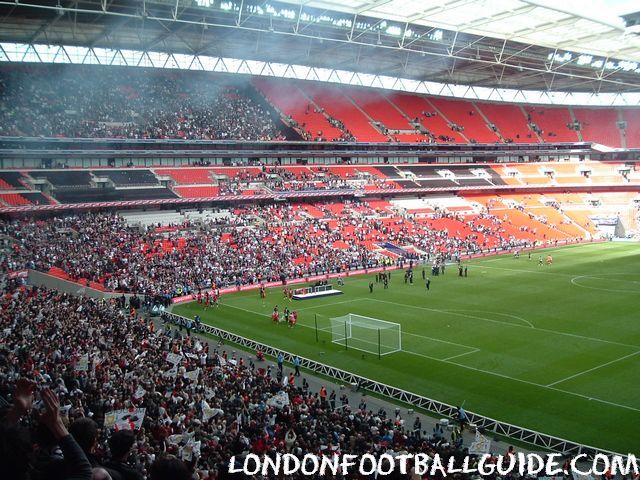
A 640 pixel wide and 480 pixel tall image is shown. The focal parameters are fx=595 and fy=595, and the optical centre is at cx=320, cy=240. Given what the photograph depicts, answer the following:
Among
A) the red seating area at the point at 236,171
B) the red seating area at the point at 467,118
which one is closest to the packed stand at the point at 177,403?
the red seating area at the point at 236,171

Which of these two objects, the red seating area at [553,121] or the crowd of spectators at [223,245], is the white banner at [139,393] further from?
the red seating area at [553,121]

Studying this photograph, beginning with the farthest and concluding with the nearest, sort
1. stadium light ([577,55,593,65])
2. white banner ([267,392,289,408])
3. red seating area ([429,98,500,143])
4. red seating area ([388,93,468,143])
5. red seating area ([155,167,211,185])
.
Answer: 1. red seating area ([429,98,500,143])
2. red seating area ([388,93,468,143])
3. stadium light ([577,55,593,65])
4. red seating area ([155,167,211,185])
5. white banner ([267,392,289,408])

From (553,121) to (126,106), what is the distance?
63.2m

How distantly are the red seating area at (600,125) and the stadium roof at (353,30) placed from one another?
17.6 meters

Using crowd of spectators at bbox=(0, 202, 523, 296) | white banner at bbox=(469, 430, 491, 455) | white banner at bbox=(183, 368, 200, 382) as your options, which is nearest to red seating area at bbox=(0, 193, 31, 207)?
crowd of spectators at bbox=(0, 202, 523, 296)

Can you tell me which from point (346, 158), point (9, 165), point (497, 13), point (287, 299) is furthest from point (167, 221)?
point (497, 13)

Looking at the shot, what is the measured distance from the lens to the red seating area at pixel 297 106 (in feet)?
231

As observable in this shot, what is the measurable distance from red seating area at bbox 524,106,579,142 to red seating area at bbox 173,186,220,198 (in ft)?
175

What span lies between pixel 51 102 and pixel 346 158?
32.7 m

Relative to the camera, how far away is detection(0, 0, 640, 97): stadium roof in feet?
147

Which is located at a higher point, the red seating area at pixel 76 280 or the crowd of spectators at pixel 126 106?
the crowd of spectators at pixel 126 106

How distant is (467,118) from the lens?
8531 centimetres

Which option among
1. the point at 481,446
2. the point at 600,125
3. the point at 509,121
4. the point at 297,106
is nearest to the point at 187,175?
the point at 297,106

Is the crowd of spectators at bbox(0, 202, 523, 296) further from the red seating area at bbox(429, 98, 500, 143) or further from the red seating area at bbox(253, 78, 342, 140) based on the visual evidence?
the red seating area at bbox(429, 98, 500, 143)
